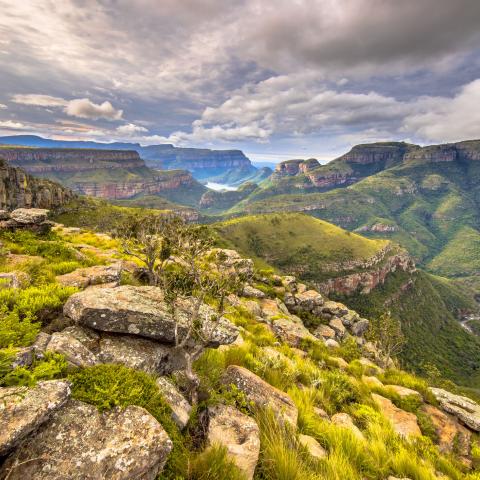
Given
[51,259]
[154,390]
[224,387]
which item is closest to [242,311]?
[51,259]

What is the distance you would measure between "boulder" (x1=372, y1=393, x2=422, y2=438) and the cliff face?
163 m

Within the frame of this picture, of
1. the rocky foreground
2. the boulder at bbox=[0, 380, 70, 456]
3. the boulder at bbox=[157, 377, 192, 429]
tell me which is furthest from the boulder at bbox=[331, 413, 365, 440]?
the boulder at bbox=[0, 380, 70, 456]

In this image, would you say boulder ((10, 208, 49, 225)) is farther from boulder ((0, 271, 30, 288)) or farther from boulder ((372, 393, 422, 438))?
boulder ((372, 393, 422, 438))

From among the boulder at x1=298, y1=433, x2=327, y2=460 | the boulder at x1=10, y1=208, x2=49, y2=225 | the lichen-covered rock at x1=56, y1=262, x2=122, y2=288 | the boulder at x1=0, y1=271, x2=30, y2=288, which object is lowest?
the boulder at x1=298, y1=433, x2=327, y2=460

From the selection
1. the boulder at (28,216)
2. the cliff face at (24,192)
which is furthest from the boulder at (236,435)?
the cliff face at (24,192)

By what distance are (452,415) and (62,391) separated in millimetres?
17632

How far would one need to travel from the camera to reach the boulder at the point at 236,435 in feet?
16.9

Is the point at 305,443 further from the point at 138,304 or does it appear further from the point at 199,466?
the point at 138,304

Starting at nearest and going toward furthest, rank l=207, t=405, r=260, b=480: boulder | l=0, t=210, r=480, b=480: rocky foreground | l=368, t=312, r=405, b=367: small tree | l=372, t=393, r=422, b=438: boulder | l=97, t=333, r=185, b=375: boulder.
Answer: l=0, t=210, r=480, b=480: rocky foreground, l=207, t=405, r=260, b=480: boulder, l=97, t=333, r=185, b=375: boulder, l=372, t=393, r=422, b=438: boulder, l=368, t=312, r=405, b=367: small tree

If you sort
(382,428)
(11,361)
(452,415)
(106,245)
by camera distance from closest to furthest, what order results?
(11,361), (382,428), (452,415), (106,245)

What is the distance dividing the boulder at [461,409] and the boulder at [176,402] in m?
14.8

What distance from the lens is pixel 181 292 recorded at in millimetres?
9766

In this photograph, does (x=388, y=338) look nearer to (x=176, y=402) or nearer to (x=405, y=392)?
(x=405, y=392)

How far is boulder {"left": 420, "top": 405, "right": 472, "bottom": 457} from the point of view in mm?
11062
